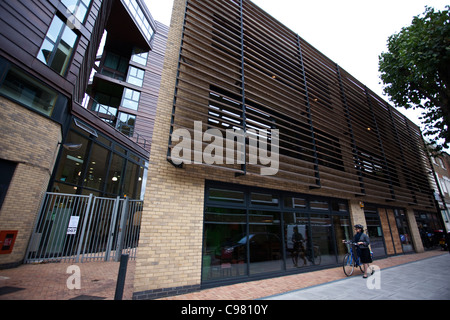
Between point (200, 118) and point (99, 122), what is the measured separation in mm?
8966

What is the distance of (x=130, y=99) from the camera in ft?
63.5

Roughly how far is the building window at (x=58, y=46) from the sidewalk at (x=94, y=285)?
7612 mm

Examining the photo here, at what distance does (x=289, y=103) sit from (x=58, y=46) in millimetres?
10073

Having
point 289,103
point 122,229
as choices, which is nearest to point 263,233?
point 289,103

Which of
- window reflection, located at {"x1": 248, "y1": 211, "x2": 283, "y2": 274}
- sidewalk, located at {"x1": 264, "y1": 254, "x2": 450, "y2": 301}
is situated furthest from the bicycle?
window reflection, located at {"x1": 248, "y1": 211, "x2": 283, "y2": 274}

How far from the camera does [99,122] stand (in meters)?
11.5

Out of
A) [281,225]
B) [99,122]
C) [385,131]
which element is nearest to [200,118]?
[281,225]

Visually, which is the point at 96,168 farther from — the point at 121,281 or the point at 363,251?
the point at 363,251

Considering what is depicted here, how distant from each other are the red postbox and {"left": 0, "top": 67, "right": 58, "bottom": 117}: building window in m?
4.33

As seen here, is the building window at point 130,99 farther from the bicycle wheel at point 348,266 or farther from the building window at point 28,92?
the bicycle wheel at point 348,266

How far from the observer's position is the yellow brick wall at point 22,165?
6152 mm

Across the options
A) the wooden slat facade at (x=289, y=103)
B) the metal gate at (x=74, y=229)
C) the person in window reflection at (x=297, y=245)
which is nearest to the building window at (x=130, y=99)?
the metal gate at (x=74, y=229)

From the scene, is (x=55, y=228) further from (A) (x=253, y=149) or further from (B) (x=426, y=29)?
(B) (x=426, y=29)
